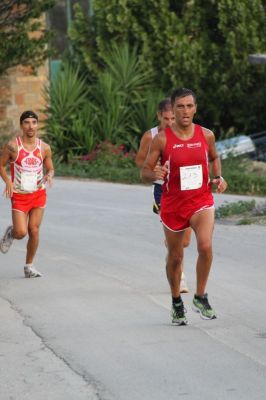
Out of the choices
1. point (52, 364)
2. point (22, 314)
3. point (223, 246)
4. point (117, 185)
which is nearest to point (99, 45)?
point (117, 185)

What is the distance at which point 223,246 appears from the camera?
14.1m

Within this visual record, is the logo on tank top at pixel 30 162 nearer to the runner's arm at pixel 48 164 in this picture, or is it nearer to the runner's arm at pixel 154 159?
the runner's arm at pixel 48 164

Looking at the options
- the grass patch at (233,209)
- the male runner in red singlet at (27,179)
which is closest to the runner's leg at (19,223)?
the male runner in red singlet at (27,179)

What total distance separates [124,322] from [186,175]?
1.28 metres

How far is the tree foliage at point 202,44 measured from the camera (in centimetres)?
2484

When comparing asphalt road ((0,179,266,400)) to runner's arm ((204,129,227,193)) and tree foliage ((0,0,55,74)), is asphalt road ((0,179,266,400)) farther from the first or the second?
tree foliage ((0,0,55,74))

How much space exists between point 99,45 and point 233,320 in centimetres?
1668

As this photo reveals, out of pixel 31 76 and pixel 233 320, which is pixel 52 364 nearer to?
pixel 233 320

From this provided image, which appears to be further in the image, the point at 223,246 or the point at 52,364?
the point at 223,246

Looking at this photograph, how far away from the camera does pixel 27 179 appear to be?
12039 mm

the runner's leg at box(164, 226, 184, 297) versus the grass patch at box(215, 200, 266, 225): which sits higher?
the runner's leg at box(164, 226, 184, 297)

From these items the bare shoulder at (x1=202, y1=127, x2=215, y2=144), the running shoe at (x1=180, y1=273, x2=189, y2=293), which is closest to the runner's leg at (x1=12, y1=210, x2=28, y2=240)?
the running shoe at (x1=180, y1=273, x2=189, y2=293)

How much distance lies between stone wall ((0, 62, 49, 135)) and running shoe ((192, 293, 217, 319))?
17967 millimetres

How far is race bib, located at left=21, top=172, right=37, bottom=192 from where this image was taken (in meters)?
12.0
